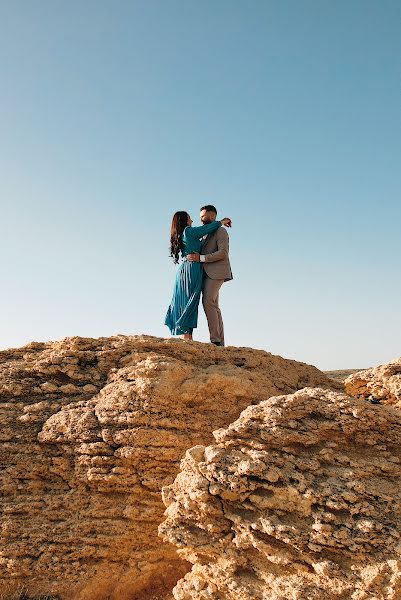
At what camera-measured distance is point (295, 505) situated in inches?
178

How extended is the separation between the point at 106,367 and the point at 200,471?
301 centimetres

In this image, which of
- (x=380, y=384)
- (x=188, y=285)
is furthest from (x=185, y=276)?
(x=380, y=384)

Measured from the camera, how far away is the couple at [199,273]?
8.66m

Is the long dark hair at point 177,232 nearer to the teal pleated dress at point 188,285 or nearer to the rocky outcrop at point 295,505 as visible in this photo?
the teal pleated dress at point 188,285

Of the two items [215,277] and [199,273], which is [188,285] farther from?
[215,277]

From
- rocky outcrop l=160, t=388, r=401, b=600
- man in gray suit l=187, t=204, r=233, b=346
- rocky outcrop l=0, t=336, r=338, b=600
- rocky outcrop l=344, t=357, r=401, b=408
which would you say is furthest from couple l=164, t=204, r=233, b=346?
rocky outcrop l=160, t=388, r=401, b=600

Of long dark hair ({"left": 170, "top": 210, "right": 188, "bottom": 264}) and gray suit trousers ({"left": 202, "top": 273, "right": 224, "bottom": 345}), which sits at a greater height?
long dark hair ({"left": 170, "top": 210, "right": 188, "bottom": 264})

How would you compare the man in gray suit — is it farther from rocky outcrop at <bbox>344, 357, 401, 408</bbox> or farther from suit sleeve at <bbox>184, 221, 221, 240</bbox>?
rocky outcrop at <bbox>344, 357, 401, 408</bbox>

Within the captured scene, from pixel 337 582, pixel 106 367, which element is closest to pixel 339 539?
pixel 337 582

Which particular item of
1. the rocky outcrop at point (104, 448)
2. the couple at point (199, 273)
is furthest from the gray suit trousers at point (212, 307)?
the rocky outcrop at point (104, 448)

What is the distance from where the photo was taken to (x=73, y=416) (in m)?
6.68

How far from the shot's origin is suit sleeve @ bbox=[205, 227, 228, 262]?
28.5ft

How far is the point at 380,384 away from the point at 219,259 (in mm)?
3683

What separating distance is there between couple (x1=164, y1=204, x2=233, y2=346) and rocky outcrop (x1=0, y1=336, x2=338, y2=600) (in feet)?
3.86
